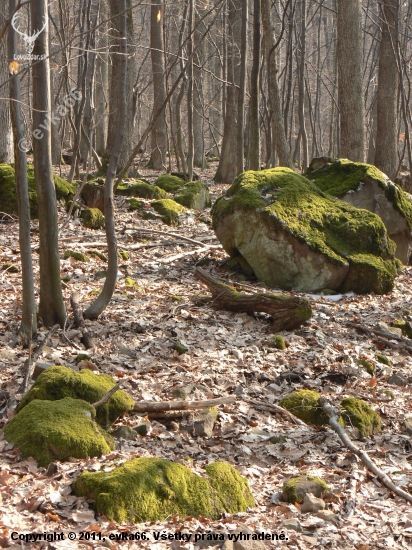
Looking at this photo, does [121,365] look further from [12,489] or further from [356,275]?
[356,275]

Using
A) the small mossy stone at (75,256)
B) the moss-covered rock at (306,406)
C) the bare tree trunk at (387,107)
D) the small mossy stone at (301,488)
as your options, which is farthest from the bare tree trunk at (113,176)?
the bare tree trunk at (387,107)

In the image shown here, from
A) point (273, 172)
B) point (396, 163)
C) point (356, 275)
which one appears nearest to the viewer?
point (356, 275)

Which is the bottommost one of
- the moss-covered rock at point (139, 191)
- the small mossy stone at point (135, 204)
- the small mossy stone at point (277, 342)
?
the small mossy stone at point (277, 342)

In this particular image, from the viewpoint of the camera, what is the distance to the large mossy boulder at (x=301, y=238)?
25.9ft

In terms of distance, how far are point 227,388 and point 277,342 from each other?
1.17 metres

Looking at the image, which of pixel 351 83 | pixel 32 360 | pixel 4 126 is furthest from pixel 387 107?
pixel 32 360

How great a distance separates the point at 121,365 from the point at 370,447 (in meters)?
2.35

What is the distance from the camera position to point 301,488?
3.67 meters

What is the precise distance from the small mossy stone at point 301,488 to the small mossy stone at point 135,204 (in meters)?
8.10

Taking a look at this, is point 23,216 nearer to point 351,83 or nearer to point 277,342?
point 277,342

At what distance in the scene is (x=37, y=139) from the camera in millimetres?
5199

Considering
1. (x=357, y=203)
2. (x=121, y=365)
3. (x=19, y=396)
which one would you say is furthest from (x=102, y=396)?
(x=357, y=203)

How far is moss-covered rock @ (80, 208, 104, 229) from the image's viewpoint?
9.79 meters

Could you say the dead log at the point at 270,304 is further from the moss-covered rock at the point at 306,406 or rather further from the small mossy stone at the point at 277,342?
the moss-covered rock at the point at 306,406
